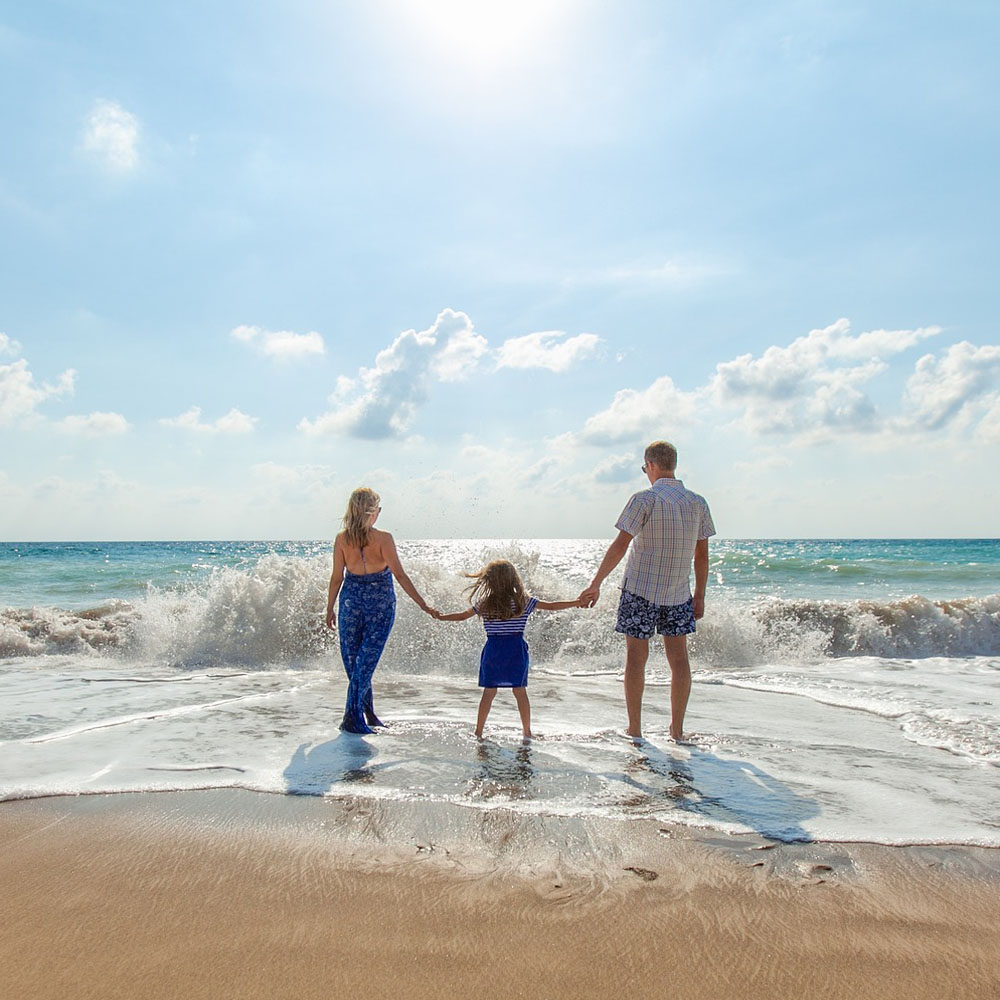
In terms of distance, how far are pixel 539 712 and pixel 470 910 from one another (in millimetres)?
3860

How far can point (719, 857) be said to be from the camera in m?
3.11

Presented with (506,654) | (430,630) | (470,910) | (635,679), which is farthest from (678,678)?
(430,630)

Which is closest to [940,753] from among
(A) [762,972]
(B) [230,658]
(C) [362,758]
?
(A) [762,972]

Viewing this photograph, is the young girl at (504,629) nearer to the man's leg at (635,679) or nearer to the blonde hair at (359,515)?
the man's leg at (635,679)

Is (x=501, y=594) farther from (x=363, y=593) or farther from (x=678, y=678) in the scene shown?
(x=678, y=678)

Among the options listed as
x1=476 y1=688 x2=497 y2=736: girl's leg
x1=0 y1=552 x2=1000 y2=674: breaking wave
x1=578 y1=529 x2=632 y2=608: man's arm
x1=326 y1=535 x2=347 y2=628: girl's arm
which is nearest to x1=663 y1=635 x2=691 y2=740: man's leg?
x1=578 y1=529 x2=632 y2=608: man's arm

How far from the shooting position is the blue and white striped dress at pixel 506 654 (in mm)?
5285

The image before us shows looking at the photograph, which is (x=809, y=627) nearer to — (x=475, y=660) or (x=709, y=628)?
(x=709, y=628)

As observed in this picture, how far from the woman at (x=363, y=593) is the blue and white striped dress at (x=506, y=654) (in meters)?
0.57

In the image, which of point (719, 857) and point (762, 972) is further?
point (719, 857)

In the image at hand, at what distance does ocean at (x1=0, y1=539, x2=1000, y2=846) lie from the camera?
3.99 m

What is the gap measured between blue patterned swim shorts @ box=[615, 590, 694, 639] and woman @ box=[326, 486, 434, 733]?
4.85ft

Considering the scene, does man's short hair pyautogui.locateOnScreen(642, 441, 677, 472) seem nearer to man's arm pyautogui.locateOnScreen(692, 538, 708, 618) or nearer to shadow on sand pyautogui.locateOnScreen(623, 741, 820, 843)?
man's arm pyautogui.locateOnScreen(692, 538, 708, 618)

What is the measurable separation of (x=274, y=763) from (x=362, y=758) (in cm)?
53
